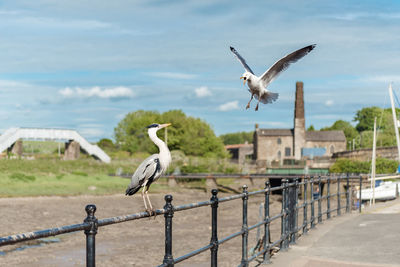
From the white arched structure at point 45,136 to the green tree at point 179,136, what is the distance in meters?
17.0

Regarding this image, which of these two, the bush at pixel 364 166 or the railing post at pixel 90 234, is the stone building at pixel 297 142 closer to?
the bush at pixel 364 166

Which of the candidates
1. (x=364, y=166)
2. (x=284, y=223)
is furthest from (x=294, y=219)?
(x=364, y=166)

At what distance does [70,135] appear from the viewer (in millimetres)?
78250

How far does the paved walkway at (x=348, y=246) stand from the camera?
9953mm

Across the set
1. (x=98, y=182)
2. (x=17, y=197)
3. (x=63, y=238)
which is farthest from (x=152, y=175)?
(x=98, y=182)

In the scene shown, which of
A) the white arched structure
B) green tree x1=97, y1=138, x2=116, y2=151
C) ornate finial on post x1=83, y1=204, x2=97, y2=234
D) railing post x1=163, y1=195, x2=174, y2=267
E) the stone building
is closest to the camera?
ornate finial on post x1=83, y1=204, x2=97, y2=234

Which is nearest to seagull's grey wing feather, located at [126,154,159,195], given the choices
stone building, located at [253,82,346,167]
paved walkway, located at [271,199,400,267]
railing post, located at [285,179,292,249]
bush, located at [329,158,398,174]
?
paved walkway, located at [271,199,400,267]

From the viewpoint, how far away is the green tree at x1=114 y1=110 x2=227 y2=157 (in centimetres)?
10206

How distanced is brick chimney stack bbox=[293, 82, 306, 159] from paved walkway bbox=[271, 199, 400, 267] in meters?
98.7

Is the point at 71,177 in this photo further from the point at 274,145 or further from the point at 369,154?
the point at 274,145

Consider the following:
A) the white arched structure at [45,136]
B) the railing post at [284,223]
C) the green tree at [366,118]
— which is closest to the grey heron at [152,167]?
the railing post at [284,223]

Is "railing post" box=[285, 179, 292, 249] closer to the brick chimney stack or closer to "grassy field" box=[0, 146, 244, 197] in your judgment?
"grassy field" box=[0, 146, 244, 197]

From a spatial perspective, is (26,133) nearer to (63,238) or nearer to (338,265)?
(63,238)

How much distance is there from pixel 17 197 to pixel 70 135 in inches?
1232
